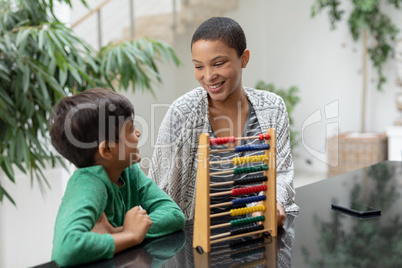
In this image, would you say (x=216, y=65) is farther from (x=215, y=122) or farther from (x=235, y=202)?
(x=235, y=202)

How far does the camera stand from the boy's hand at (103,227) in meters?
1.02

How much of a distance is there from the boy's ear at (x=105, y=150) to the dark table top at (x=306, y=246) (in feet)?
0.81

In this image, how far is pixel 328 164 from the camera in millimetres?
6242

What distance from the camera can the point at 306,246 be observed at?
1083 mm

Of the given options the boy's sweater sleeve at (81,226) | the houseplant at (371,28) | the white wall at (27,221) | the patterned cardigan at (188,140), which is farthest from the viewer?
the houseplant at (371,28)

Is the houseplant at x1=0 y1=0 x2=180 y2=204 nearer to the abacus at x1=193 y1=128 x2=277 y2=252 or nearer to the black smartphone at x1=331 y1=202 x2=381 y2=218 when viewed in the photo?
the abacus at x1=193 y1=128 x2=277 y2=252

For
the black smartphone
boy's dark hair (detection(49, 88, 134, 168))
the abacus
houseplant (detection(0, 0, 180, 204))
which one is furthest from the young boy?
houseplant (detection(0, 0, 180, 204))

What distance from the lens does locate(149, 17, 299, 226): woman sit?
1456 millimetres

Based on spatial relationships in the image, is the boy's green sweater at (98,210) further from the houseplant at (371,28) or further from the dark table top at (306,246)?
the houseplant at (371,28)

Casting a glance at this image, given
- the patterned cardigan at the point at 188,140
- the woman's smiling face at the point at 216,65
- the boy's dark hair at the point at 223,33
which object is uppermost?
the boy's dark hair at the point at 223,33

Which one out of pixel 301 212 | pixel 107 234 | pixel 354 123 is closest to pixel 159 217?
pixel 107 234

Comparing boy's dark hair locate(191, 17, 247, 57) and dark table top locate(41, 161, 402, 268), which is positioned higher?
boy's dark hair locate(191, 17, 247, 57)

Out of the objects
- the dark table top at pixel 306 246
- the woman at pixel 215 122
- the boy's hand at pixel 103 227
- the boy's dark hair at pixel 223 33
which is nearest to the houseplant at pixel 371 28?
the woman at pixel 215 122

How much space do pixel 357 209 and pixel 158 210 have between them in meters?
0.69
